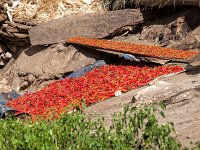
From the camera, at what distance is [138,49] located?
9.35 m

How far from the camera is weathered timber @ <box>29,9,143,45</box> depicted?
35.6ft

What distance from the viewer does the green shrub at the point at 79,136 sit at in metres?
3.96

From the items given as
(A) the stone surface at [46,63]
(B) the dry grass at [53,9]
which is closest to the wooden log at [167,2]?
(B) the dry grass at [53,9]

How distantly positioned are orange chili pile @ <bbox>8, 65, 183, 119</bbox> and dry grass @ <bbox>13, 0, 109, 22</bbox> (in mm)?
2602

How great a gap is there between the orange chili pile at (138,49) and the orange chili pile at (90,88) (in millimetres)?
274

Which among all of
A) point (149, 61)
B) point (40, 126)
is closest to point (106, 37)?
point (149, 61)

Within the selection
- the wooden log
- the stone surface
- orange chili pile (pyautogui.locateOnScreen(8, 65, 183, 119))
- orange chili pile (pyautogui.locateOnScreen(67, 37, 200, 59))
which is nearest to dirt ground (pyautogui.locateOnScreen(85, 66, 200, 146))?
orange chili pile (pyautogui.locateOnScreen(8, 65, 183, 119))

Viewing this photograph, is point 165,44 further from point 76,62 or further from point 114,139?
point 114,139

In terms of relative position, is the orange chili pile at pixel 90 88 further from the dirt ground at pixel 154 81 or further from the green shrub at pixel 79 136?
the green shrub at pixel 79 136

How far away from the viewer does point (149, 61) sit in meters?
9.03

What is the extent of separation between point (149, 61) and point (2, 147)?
5.20 metres

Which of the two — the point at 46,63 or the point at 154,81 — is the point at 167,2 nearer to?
the point at 46,63

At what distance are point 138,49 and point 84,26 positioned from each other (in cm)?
201

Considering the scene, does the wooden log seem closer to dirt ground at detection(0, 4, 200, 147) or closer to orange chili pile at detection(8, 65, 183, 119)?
dirt ground at detection(0, 4, 200, 147)
